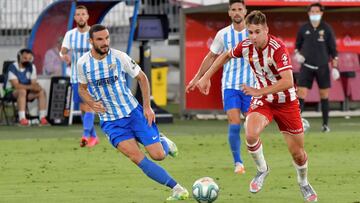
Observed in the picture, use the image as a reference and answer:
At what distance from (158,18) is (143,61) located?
91 centimetres

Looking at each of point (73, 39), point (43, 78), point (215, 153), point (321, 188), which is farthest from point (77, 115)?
point (321, 188)

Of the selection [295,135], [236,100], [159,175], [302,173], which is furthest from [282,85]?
[236,100]

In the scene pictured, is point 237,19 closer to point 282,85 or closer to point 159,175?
point 282,85

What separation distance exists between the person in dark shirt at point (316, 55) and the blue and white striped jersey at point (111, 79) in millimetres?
8932

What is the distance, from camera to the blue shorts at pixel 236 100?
14.0 metres

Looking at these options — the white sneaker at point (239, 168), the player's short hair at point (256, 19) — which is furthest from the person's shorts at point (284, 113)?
the white sneaker at point (239, 168)

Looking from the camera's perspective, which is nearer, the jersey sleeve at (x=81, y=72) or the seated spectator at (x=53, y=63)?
the jersey sleeve at (x=81, y=72)

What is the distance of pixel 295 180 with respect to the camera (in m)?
13.0

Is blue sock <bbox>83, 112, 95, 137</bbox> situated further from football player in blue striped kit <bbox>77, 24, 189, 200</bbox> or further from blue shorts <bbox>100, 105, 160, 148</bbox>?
blue shorts <bbox>100, 105, 160, 148</bbox>

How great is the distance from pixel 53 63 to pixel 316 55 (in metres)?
6.28

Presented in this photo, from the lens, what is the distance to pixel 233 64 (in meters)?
14.2

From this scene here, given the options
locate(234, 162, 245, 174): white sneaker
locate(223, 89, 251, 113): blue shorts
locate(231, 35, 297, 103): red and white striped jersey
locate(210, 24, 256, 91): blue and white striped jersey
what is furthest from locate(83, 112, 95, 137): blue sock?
locate(231, 35, 297, 103): red and white striped jersey

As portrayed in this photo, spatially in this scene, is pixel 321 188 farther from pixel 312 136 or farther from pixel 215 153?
pixel 312 136

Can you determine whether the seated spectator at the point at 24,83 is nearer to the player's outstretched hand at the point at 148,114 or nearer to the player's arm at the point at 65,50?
the player's arm at the point at 65,50
